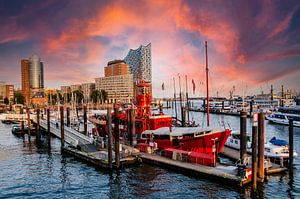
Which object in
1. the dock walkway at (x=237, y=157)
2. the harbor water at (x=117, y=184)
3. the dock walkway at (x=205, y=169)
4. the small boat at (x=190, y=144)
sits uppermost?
the small boat at (x=190, y=144)

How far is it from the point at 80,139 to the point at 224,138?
2894 centimetres

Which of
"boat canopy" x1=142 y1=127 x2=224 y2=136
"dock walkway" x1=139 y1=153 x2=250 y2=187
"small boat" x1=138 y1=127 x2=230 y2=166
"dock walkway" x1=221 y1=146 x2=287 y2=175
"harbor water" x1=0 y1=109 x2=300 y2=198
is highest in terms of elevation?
"boat canopy" x1=142 y1=127 x2=224 y2=136

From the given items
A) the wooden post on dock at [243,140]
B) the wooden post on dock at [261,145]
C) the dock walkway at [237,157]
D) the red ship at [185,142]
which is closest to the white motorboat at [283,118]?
the dock walkway at [237,157]

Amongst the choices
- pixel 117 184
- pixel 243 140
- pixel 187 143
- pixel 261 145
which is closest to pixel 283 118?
pixel 187 143

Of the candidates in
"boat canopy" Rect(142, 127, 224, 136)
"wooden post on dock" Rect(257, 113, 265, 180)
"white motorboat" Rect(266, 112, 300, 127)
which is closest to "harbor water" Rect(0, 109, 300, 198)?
"wooden post on dock" Rect(257, 113, 265, 180)

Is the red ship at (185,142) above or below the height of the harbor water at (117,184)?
above

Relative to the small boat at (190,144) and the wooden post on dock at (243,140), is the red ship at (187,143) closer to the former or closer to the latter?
the small boat at (190,144)

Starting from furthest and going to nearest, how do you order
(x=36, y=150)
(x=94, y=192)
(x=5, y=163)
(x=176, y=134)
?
(x=36, y=150) → (x=5, y=163) → (x=176, y=134) → (x=94, y=192)

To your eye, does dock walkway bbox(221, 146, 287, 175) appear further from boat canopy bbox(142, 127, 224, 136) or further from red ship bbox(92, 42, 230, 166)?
boat canopy bbox(142, 127, 224, 136)

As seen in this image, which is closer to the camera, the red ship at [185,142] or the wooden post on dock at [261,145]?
the wooden post on dock at [261,145]

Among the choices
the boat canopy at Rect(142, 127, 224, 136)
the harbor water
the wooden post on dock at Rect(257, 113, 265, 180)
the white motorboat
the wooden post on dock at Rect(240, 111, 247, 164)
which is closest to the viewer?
the harbor water

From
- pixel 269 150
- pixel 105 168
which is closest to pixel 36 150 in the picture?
pixel 105 168

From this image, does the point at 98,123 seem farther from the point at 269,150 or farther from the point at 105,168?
the point at 269,150

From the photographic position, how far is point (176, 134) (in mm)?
40906
